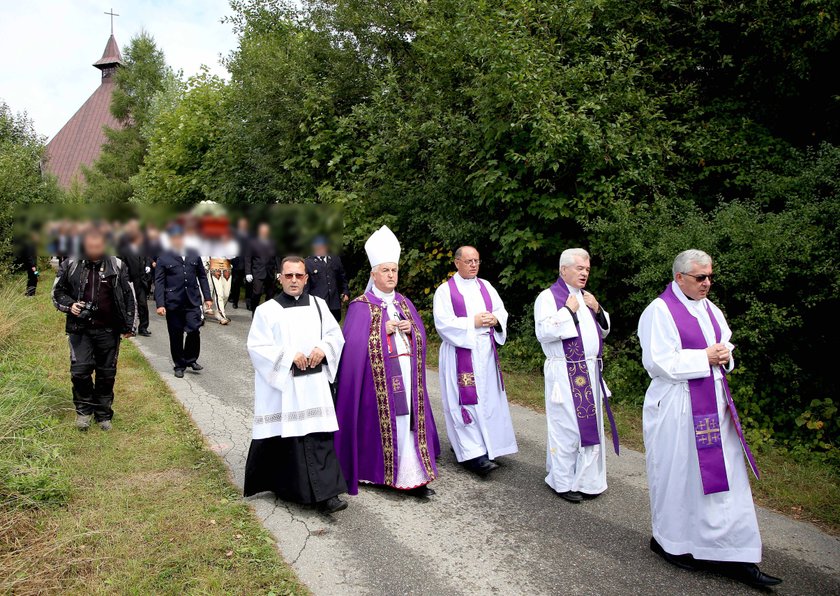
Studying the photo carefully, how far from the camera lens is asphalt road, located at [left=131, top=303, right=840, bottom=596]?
12.9 ft

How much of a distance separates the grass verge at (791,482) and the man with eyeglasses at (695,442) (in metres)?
1.33

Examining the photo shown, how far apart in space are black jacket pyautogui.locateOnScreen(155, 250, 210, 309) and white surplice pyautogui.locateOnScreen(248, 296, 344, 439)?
4556 mm

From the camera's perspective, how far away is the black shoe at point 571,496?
5132 mm

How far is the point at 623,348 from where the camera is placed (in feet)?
28.2

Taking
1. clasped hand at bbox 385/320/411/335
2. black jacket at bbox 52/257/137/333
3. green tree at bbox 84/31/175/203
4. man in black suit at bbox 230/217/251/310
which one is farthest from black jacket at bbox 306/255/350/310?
green tree at bbox 84/31/175/203

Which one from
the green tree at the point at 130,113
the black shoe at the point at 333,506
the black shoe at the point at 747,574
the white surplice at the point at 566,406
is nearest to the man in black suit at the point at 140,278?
the black shoe at the point at 333,506

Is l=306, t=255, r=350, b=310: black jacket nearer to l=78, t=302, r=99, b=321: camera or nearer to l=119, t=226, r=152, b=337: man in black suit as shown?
l=119, t=226, r=152, b=337: man in black suit

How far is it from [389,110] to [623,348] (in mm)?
6386

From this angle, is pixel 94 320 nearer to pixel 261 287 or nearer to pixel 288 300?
pixel 288 300

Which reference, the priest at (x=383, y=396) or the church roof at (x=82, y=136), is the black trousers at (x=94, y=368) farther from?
the church roof at (x=82, y=136)

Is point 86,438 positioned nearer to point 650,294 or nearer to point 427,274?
point 650,294

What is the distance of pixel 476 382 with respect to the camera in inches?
233

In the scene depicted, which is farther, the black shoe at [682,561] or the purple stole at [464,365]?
the purple stole at [464,365]

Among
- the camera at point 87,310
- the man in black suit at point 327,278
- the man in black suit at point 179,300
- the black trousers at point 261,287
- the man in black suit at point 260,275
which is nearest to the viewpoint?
the camera at point 87,310
